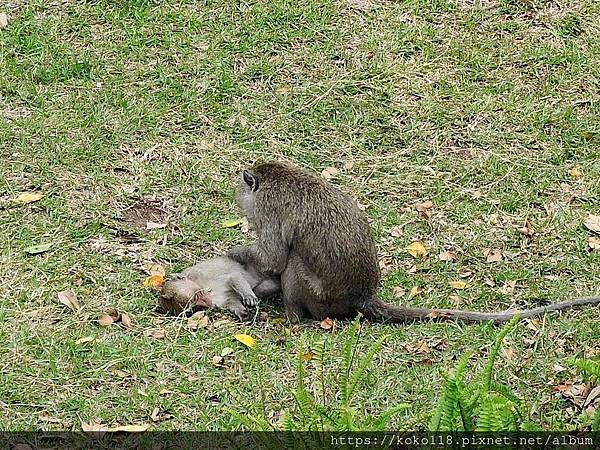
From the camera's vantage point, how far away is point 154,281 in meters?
6.46

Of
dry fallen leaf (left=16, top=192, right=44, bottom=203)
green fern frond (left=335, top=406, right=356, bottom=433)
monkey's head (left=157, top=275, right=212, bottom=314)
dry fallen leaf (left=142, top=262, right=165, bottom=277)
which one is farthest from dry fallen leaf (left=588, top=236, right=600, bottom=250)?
dry fallen leaf (left=16, top=192, right=44, bottom=203)

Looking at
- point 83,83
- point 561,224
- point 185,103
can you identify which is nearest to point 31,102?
point 83,83

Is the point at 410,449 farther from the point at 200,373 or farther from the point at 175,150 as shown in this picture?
the point at 175,150

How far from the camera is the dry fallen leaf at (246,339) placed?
5.75 meters

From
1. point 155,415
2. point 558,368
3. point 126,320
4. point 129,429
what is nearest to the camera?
point 129,429

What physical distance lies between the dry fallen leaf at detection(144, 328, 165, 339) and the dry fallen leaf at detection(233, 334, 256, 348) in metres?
0.43

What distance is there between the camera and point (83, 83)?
847 cm

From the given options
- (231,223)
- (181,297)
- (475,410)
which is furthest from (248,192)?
(475,410)

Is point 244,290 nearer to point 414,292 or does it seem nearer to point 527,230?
point 414,292

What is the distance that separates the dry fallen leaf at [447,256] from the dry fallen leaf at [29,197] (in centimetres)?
285

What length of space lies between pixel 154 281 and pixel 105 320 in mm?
535

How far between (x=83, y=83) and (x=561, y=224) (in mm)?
4054

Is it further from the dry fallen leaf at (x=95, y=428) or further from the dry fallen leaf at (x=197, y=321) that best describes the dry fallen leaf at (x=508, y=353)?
the dry fallen leaf at (x=95, y=428)

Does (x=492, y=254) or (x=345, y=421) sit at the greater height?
(x=345, y=421)
